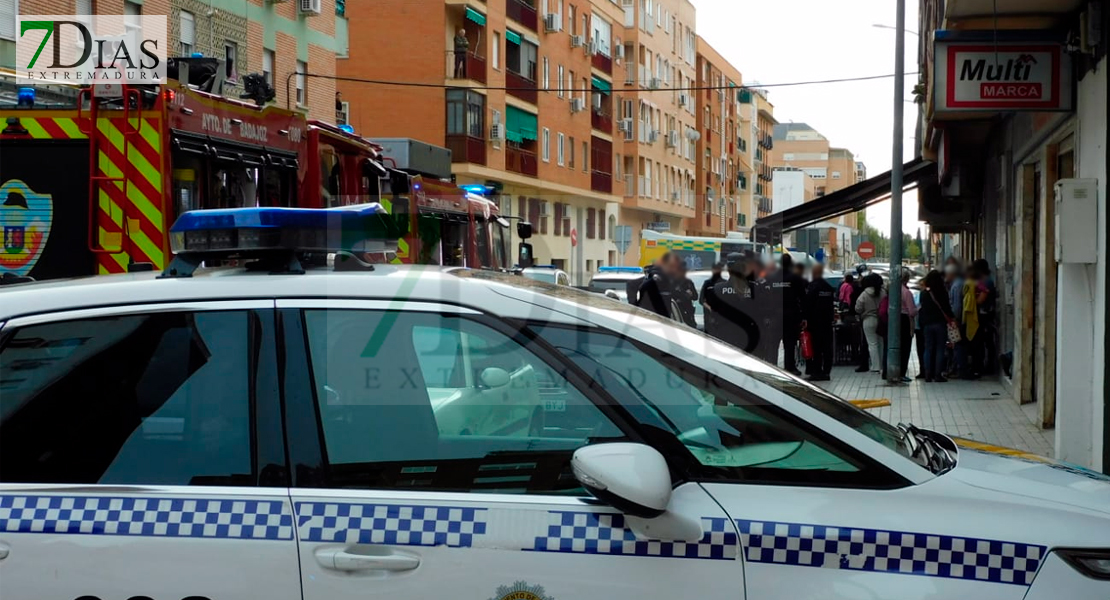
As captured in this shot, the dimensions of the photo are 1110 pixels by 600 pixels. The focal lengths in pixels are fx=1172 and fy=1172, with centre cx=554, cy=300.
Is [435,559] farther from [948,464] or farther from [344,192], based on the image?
[344,192]

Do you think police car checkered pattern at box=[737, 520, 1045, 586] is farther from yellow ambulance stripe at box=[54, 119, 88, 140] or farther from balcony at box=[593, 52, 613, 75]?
balcony at box=[593, 52, 613, 75]

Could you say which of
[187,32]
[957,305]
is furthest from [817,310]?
[187,32]

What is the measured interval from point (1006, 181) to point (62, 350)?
1537 centimetres

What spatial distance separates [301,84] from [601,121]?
2549 centimetres

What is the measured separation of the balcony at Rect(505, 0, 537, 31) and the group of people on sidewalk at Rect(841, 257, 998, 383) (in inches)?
1134

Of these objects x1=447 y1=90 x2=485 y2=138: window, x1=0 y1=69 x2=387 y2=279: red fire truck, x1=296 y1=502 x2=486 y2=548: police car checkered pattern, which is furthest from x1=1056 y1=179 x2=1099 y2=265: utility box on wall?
x1=447 y1=90 x2=485 y2=138: window

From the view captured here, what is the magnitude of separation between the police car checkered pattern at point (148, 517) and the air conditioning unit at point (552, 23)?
4740 cm

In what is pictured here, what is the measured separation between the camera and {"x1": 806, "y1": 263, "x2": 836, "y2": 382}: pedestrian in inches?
685

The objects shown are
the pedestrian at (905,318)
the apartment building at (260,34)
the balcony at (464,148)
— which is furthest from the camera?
the balcony at (464,148)

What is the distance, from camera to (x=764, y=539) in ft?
8.86

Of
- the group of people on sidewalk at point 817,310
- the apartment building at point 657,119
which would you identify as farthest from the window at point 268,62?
the apartment building at point 657,119

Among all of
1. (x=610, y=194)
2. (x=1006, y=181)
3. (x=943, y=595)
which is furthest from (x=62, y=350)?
(x=610, y=194)

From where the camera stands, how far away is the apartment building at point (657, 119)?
6253 cm

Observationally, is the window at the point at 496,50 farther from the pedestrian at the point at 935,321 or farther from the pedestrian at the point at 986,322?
the pedestrian at the point at 935,321
